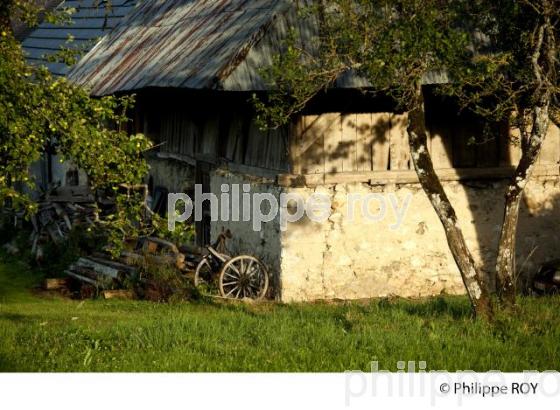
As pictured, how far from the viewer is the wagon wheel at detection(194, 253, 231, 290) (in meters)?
15.1

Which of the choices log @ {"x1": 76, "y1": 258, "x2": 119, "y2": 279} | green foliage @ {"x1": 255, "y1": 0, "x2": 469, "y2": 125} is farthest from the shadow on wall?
log @ {"x1": 76, "y1": 258, "x2": 119, "y2": 279}

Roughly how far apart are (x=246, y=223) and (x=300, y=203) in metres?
1.43

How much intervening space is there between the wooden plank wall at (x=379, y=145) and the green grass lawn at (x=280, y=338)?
221 centimetres

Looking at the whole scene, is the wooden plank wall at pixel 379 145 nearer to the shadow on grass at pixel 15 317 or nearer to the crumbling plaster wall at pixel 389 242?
the crumbling plaster wall at pixel 389 242

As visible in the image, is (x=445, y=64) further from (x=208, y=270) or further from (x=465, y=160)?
(x=208, y=270)

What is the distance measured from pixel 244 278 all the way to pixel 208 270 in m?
0.85

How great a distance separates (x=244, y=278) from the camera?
14891mm

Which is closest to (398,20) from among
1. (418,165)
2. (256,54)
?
(418,165)

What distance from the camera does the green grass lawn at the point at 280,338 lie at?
9781mm

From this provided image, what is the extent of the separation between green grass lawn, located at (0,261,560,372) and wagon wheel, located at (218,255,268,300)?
2.41 ft

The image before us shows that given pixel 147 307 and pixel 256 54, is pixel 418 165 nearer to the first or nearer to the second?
pixel 256 54
